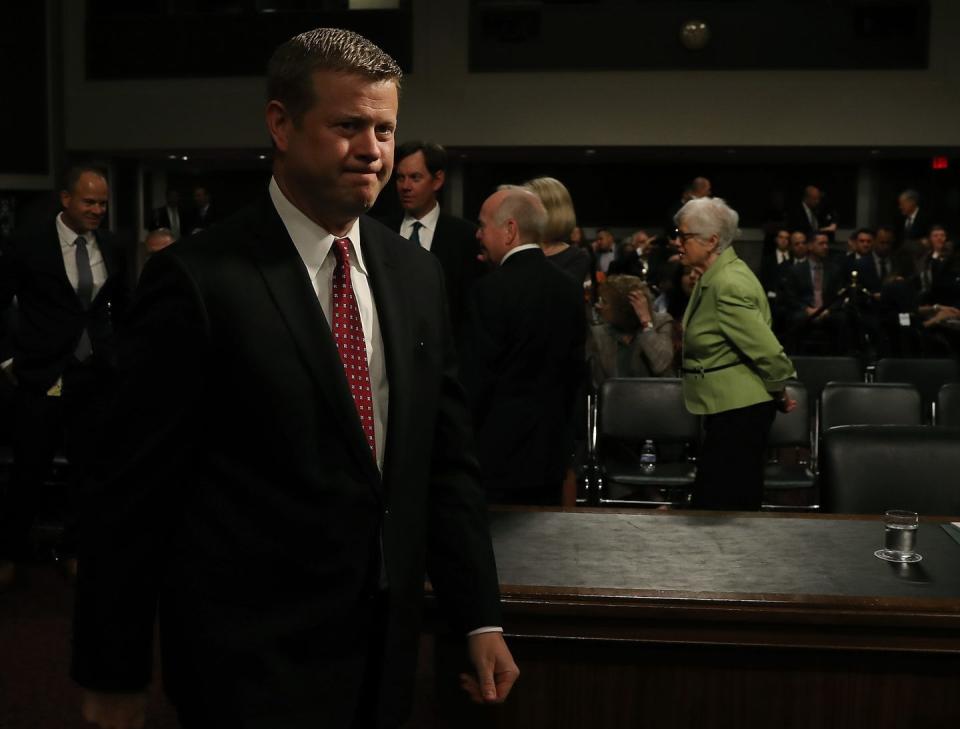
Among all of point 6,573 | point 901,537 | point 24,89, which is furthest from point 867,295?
point 24,89

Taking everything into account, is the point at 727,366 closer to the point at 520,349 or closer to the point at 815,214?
the point at 520,349

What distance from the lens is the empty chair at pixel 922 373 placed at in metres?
5.46

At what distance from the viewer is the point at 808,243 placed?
35.4 feet

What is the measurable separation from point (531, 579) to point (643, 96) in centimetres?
1062

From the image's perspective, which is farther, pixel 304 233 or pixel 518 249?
pixel 518 249

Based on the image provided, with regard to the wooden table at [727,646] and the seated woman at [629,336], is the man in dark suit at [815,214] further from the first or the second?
the wooden table at [727,646]

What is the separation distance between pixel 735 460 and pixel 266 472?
8.74ft

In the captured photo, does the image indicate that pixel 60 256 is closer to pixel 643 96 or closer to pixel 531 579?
pixel 531 579

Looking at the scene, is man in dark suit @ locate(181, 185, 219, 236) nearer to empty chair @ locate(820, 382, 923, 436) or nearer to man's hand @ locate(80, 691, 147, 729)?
empty chair @ locate(820, 382, 923, 436)

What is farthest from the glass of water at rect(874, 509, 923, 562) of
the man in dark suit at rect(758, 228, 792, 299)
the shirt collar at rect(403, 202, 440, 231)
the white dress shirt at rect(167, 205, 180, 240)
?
Answer: the white dress shirt at rect(167, 205, 180, 240)

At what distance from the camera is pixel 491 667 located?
152 cm

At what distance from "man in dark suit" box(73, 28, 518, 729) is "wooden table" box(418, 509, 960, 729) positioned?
0.65m

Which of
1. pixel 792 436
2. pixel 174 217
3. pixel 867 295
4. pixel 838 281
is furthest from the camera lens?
pixel 174 217

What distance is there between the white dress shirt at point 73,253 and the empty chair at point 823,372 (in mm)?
3178
